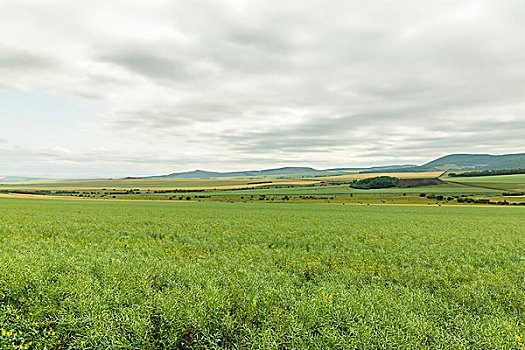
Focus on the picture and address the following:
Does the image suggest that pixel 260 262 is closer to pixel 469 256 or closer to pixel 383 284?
pixel 383 284

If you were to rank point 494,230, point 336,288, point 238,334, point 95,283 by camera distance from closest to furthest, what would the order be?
1. point 238,334
2. point 95,283
3. point 336,288
4. point 494,230

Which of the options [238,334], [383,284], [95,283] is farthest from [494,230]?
[95,283]

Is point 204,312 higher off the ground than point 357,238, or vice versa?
point 204,312

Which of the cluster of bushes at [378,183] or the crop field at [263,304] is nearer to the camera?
the crop field at [263,304]

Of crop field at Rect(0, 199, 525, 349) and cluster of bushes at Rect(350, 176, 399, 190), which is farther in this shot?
cluster of bushes at Rect(350, 176, 399, 190)

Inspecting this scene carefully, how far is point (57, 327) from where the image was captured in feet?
21.0

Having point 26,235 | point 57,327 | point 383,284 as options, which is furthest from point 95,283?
point 26,235

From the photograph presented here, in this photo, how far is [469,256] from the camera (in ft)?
51.6

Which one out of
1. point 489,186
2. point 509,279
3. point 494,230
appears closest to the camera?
point 509,279

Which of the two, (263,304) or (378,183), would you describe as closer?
(263,304)

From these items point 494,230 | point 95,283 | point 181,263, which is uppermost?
point 95,283

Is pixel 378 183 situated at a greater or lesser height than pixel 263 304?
greater

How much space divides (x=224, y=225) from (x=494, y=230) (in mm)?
29953

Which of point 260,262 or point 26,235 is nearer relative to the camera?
point 260,262
